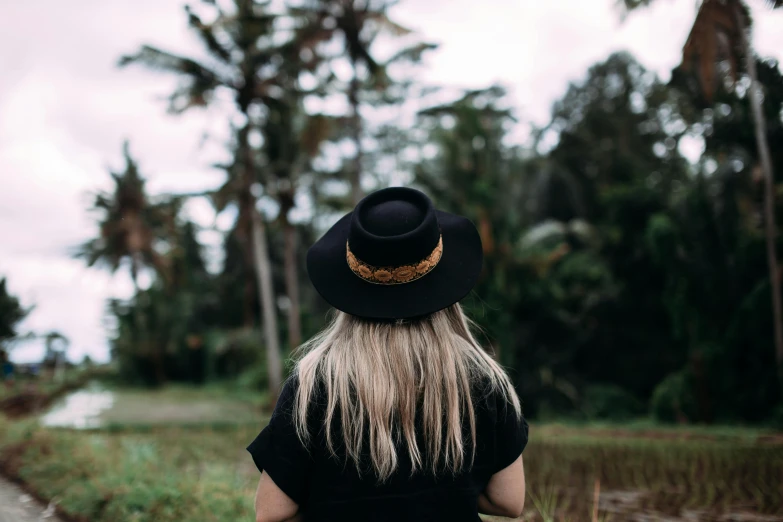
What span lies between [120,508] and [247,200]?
16234 mm

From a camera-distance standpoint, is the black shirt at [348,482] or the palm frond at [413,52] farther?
the palm frond at [413,52]

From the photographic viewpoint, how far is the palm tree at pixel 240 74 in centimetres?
1875

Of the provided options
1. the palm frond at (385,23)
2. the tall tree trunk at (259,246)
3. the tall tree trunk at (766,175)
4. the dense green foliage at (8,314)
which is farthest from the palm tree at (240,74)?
the tall tree trunk at (766,175)

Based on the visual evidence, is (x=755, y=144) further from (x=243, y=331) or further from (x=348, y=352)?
(x=243, y=331)

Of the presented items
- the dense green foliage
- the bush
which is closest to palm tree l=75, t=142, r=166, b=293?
the dense green foliage

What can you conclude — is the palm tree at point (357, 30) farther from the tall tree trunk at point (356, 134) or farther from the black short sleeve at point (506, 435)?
the black short sleeve at point (506, 435)

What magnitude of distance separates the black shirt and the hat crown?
40 centimetres

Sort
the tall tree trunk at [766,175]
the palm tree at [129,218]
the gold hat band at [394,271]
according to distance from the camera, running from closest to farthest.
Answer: the gold hat band at [394,271], the tall tree trunk at [766,175], the palm tree at [129,218]

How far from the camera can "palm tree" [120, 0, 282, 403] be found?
61.5 ft

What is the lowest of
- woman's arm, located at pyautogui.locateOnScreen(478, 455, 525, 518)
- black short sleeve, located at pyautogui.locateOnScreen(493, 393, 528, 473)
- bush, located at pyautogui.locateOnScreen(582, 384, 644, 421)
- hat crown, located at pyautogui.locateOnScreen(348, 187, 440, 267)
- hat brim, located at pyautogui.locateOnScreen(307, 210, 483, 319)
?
bush, located at pyautogui.locateOnScreen(582, 384, 644, 421)

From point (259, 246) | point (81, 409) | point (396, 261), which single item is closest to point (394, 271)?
point (396, 261)

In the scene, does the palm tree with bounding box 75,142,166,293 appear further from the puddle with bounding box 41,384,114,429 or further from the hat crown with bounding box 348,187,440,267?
the hat crown with bounding box 348,187,440,267

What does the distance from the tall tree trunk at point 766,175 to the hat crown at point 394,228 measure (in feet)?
42.4

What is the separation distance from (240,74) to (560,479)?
16.3 meters
